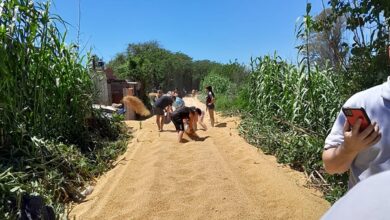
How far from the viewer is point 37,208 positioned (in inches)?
169

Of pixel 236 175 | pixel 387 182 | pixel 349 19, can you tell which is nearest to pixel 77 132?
pixel 236 175

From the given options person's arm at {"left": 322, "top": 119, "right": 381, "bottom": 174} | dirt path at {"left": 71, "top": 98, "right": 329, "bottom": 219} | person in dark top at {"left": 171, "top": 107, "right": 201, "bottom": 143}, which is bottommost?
dirt path at {"left": 71, "top": 98, "right": 329, "bottom": 219}

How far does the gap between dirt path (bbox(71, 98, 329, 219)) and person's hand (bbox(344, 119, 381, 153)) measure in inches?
127

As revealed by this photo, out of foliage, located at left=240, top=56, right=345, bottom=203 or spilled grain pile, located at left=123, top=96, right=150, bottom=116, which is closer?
foliage, located at left=240, top=56, right=345, bottom=203

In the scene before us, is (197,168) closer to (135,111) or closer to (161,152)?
(161,152)

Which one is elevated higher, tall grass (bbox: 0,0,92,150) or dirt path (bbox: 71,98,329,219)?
tall grass (bbox: 0,0,92,150)

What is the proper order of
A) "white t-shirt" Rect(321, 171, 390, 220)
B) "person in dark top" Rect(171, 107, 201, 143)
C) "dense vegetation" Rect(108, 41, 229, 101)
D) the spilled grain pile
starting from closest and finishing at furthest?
"white t-shirt" Rect(321, 171, 390, 220)
"person in dark top" Rect(171, 107, 201, 143)
the spilled grain pile
"dense vegetation" Rect(108, 41, 229, 101)

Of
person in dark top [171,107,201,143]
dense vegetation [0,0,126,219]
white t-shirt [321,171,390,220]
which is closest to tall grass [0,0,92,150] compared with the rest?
dense vegetation [0,0,126,219]

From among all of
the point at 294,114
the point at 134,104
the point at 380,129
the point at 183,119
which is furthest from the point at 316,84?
the point at 134,104

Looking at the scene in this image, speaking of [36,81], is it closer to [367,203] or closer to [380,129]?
[380,129]

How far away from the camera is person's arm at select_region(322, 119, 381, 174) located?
2.13 meters

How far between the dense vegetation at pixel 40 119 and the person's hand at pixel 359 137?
3059 millimetres

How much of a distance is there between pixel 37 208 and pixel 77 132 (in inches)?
180

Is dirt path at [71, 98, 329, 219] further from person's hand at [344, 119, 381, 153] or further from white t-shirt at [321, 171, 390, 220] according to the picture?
white t-shirt at [321, 171, 390, 220]
